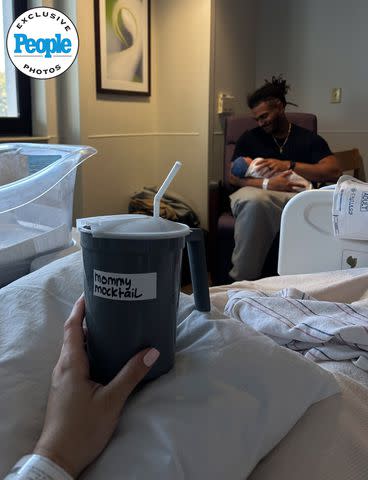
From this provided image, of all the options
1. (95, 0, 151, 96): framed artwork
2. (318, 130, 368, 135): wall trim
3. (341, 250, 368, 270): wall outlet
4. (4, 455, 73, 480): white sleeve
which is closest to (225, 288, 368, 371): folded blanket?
(341, 250, 368, 270): wall outlet

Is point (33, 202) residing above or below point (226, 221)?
above

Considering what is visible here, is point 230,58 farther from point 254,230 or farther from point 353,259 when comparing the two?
point 353,259

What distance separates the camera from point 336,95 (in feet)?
11.7

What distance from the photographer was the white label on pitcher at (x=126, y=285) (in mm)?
508

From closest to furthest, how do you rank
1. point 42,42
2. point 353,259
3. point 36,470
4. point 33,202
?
1. point 36,470
2. point 33,202
3. point 353,259
4. point 42,42

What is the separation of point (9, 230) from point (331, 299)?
25.2 inches

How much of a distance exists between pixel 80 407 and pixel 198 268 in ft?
0.71

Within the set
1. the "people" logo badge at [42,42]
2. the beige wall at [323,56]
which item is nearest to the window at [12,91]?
the "people" logo badge at [42,42]

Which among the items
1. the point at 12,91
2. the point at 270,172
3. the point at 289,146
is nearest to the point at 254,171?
the point at 270,172

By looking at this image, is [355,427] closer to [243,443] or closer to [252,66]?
[243,443]

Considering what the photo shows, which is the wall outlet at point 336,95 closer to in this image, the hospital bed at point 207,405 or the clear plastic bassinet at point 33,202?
the clear plastic bassinet at point 33,202

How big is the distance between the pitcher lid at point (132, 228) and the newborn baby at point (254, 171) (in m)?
2.24

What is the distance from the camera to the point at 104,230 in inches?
19.7

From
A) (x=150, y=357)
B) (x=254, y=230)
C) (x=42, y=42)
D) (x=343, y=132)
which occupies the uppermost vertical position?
(x=42, y=42)
